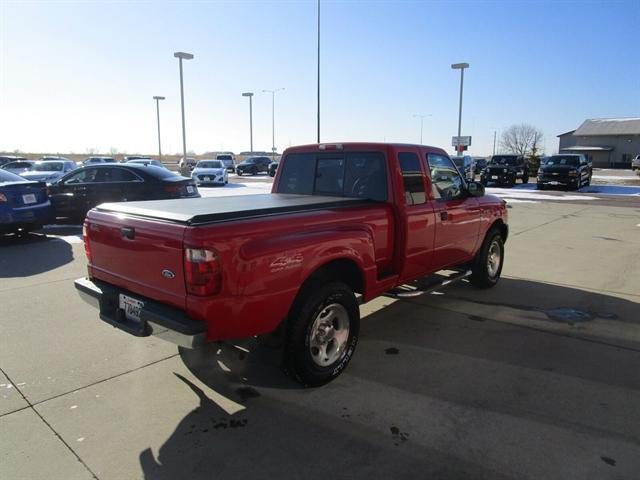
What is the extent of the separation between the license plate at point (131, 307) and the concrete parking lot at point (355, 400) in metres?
0.59

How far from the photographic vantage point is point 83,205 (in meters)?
11.2

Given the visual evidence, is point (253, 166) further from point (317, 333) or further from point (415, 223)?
point (317, 333)

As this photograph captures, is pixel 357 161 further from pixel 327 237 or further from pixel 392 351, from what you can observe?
pixel 392 351

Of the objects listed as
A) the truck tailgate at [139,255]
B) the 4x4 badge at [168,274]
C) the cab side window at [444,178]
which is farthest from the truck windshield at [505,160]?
the 4x4 badge at [168,274]

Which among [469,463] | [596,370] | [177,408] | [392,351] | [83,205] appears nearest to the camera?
[469,463]

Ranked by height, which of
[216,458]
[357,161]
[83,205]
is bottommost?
[216,458]

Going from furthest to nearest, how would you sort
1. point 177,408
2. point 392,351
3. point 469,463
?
point 392,351, point 177,408, point 469,463

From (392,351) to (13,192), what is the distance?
8194mm

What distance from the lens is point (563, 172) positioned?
2600 centimetres

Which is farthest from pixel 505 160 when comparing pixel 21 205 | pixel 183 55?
pixel 21 205

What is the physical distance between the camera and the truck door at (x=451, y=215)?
512 centimetres

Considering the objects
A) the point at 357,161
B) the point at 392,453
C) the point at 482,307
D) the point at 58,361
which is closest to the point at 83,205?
the point at 58,361

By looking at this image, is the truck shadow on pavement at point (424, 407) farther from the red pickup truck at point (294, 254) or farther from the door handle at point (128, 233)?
the door handle at point (128, 233)

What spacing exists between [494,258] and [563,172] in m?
22.6
